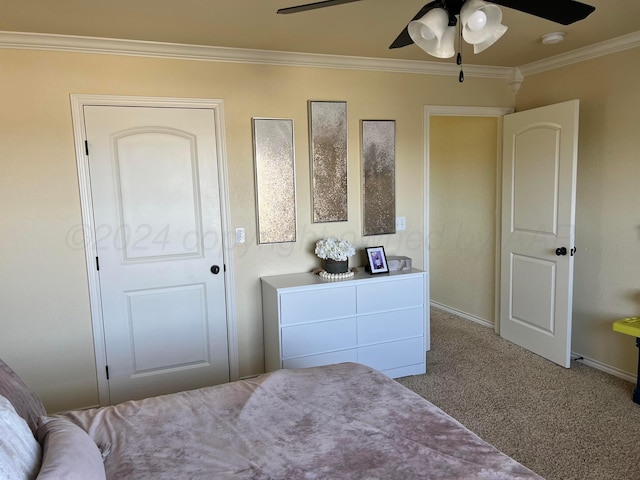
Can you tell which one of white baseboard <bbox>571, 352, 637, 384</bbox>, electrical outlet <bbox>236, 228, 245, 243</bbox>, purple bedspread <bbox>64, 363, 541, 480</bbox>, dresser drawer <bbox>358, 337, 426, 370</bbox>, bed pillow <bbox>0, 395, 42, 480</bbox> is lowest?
white baseboard <bbox>571, 352, 637, 384</bbox>

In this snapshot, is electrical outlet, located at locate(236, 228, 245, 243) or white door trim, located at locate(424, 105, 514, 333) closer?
electrical outlet, located at locate(236, 228, 245, 243)

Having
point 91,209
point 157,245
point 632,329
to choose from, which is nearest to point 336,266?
point 157,245

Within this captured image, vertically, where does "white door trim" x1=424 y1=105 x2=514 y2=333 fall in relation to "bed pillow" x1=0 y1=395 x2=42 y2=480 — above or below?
above

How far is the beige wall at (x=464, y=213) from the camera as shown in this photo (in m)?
4.41

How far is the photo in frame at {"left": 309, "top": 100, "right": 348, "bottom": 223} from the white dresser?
526 millimetres

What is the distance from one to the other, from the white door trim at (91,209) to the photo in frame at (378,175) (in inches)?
42.8

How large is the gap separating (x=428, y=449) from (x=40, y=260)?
2578mm

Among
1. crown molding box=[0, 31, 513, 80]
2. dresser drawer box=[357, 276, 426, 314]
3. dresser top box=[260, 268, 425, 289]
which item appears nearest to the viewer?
crown molding box=[0, 31, 513, 80]

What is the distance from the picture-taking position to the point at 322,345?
3184 millimetres

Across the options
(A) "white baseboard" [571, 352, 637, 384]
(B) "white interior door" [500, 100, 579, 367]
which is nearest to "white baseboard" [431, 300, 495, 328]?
(B) "white interior door" [500, 100, 579, 367]

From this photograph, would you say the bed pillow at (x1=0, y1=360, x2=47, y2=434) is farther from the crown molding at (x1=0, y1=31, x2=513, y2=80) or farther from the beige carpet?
the beige carpet

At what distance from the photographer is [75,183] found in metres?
2.91

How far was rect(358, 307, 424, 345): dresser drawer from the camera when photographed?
10.8ft

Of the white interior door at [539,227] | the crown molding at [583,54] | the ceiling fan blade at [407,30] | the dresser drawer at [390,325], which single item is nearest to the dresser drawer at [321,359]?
the dresser drawer at [390,325]
